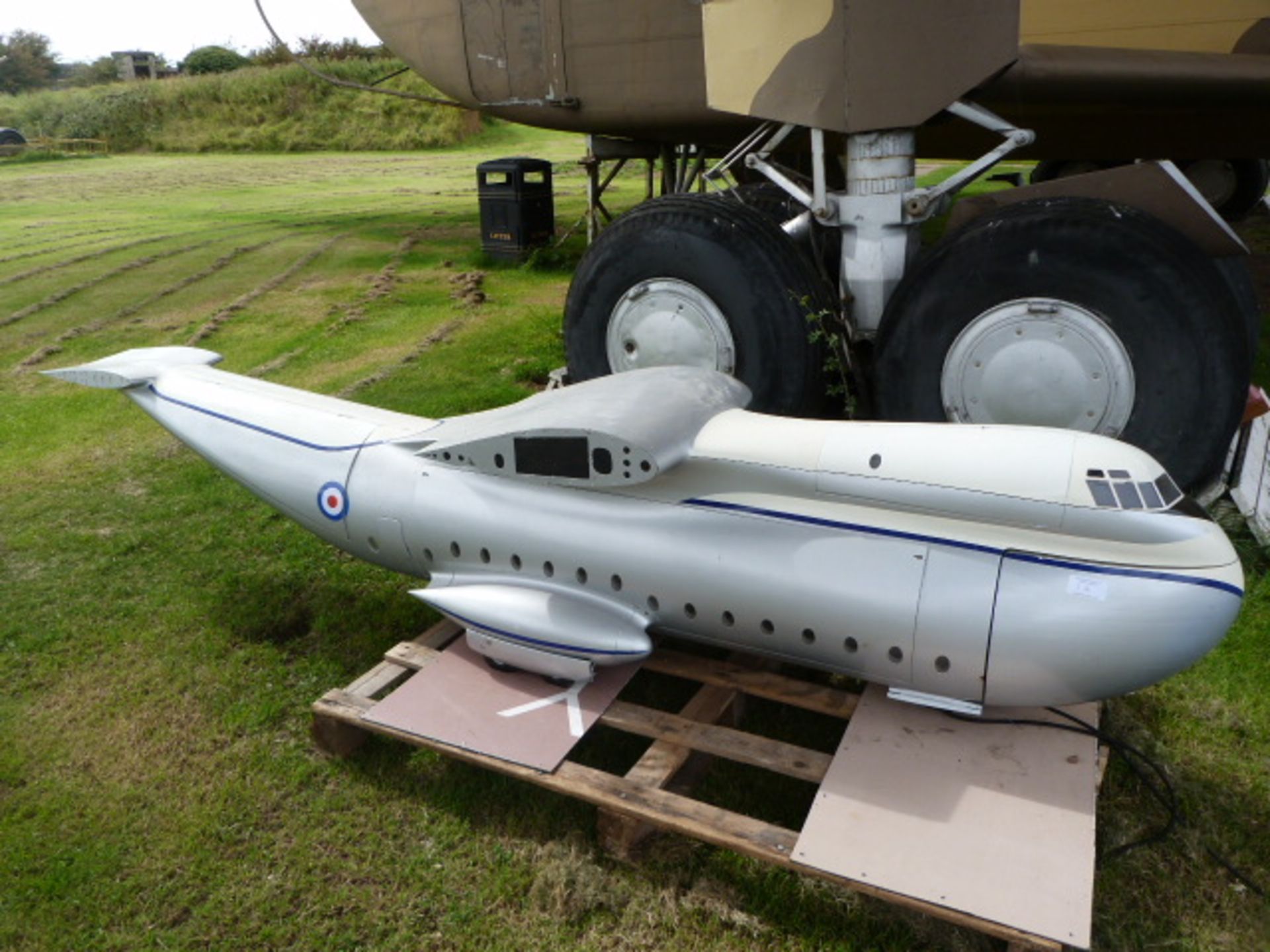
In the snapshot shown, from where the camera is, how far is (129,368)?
238 inches

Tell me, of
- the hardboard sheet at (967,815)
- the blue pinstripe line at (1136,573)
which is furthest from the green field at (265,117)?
the blue pinstripe line at (1136,573)

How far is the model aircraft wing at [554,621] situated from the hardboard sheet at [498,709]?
18 centimetres

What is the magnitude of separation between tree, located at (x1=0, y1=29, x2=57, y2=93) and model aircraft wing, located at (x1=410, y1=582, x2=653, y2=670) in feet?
310

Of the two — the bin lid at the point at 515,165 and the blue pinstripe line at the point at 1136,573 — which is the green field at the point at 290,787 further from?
the bin lid at the point at 515,165

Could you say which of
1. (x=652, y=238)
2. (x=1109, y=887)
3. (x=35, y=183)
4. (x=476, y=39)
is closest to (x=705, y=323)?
(x=652, y=238)

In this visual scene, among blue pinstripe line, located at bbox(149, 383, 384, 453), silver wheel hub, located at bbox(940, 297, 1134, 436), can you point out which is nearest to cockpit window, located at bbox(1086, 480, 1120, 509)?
silver wheel hub, located at bbox(940, 297, 1134, 436)

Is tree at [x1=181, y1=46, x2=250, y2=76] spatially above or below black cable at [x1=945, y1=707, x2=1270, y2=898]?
above

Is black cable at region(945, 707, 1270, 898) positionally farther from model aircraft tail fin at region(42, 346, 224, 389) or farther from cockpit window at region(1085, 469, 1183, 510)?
model aircraft tail fin at region(42, 346, 224, 389)

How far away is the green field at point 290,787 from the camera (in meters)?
3.60

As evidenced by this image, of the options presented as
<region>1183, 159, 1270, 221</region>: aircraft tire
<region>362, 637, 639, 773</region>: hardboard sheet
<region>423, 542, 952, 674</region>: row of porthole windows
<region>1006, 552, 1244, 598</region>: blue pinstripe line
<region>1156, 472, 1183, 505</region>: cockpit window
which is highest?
<region>1183, 159, 1270, 221</region>: aircraft tire

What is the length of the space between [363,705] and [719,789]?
5.59 feet

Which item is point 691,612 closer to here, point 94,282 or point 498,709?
point 498,709

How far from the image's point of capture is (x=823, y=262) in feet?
23.6

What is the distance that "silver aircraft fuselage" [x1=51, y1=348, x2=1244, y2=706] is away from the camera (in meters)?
3.54
